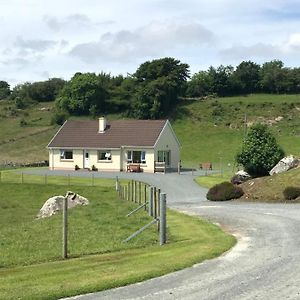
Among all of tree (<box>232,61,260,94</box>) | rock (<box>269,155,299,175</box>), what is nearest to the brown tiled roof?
rock (<box>269,155,299,175</box>)

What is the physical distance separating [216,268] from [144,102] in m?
95.6

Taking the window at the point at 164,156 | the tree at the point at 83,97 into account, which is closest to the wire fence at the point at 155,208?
the window at the point at 164,156

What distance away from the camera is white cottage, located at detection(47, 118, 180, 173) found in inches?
2670

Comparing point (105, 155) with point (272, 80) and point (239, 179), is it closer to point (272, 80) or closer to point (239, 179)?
point (239, 179)

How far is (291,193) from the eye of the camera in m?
35.2

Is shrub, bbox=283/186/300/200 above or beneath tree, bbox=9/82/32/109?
beneath

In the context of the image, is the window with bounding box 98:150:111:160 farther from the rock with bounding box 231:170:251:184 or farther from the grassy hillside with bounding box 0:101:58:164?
the rock with bounding box 231:170:251:184

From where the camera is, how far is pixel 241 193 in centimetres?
3850

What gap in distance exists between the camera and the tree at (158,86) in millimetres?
108062

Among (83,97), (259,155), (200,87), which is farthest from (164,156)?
(200,87)

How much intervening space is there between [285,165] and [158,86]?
222 feet

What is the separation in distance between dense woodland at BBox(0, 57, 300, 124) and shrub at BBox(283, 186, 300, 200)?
72128 millimetres

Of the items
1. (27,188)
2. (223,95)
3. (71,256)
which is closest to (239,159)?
(27,188)

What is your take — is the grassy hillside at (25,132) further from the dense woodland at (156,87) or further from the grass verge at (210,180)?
the grass verge at (210,180)
